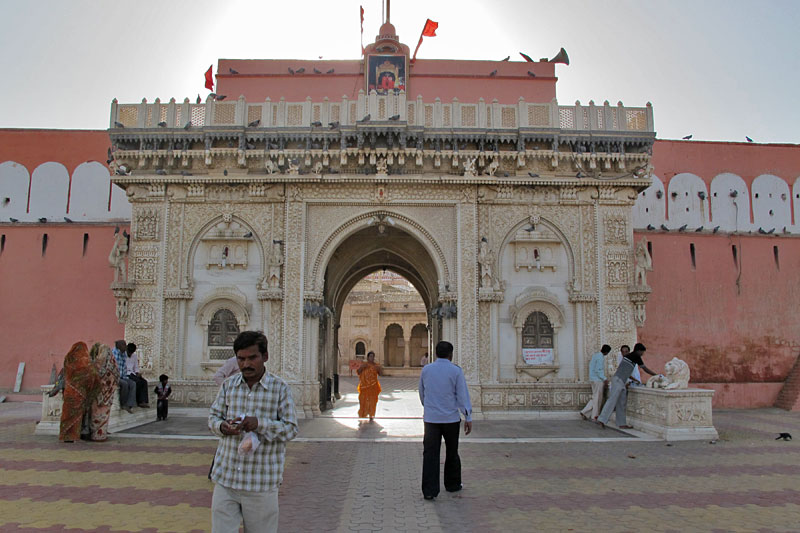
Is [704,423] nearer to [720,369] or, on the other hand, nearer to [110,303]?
[720,369]

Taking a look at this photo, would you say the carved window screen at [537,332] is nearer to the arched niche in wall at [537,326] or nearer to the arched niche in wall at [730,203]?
the arched niche in wall at [537,326]

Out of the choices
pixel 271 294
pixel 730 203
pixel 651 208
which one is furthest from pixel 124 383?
pixel 730 203

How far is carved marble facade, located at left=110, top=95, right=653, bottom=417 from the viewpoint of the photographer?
1242 centimetres

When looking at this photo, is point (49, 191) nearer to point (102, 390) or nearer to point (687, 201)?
point (102, 390)

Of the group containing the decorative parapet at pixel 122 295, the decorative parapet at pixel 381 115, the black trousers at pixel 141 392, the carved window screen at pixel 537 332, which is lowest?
the black trousers at pixel 141 392

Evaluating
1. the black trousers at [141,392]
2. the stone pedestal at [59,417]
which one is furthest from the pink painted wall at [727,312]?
the stone pedestal at [59,417]

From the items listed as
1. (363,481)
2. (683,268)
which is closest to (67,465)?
(363,481)

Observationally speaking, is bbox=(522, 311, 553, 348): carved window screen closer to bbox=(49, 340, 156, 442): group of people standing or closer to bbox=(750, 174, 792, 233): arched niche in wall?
bbox=(49, 340, 156, 442): group of people standing

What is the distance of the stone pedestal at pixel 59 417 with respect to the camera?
373 inches

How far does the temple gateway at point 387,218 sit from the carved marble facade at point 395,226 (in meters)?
0.03

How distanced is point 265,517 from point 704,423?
8.62 metres

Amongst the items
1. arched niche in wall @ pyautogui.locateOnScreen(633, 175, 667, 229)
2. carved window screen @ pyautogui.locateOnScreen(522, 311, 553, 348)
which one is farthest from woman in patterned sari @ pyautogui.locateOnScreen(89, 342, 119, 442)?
arched niche in wall @ pyautogui.locateOnScreen(633, 175, 667, 229)

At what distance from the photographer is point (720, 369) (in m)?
15.2

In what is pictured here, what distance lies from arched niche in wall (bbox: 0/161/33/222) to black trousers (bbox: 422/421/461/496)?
15.7 m
